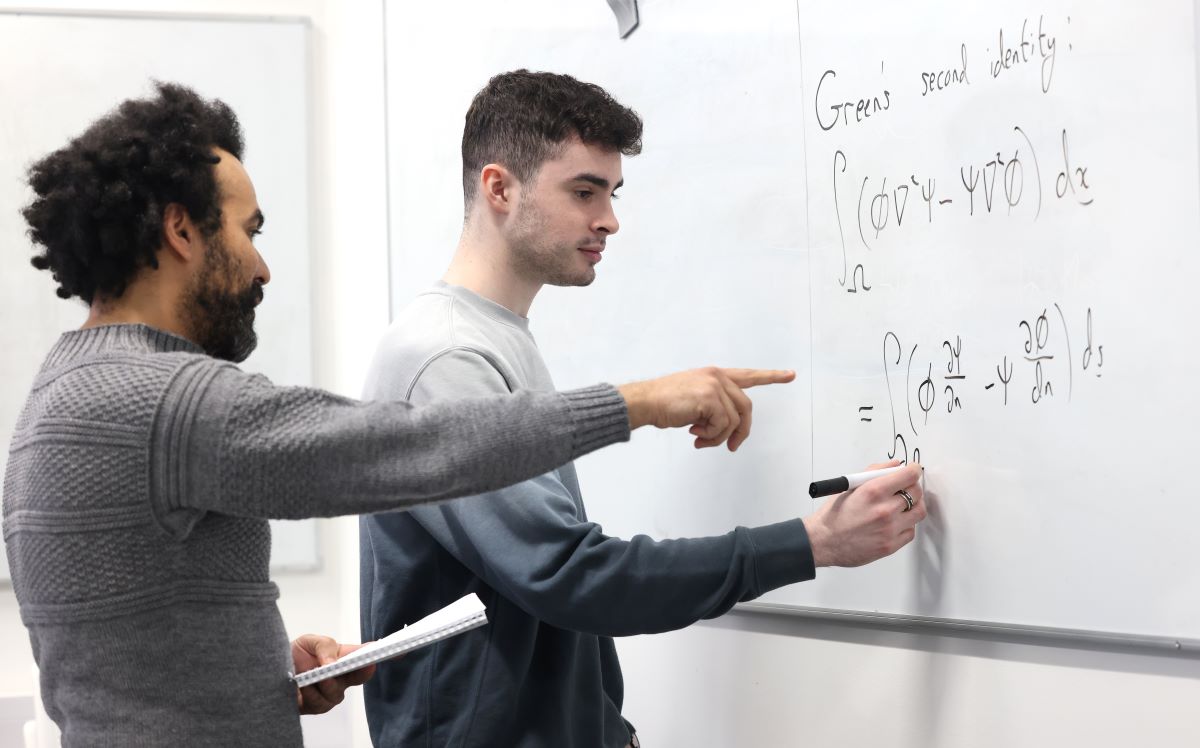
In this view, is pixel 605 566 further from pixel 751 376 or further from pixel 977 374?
pixel 977 374

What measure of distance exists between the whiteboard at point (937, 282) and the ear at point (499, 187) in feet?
0.99

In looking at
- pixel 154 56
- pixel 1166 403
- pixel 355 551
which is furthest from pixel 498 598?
pixel 154 56

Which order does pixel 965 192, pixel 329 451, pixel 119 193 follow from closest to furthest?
pixel 329 451 → pixel 119 193 → pixel 965 192

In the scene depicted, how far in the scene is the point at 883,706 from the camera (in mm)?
1283

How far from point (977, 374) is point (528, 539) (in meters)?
0.49

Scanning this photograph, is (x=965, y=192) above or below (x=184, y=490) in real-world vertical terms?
above

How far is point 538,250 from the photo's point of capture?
1.33 metres

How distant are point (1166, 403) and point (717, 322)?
614 millimetres

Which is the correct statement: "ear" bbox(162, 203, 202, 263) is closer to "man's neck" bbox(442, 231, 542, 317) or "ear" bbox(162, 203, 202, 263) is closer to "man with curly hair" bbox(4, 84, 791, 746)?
"man with curly hair" bbox(4, 84, 791, 746)

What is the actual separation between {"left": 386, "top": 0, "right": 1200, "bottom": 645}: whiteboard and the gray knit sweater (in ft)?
1.52

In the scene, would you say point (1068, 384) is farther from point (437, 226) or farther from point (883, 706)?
point (437, 226)

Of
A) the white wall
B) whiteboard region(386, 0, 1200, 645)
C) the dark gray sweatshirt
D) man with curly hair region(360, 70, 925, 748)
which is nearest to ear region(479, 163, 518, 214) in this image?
man with curly hair region(360, 70, 925, 748)

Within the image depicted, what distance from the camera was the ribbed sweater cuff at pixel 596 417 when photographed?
0.86m

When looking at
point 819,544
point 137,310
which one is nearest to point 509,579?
point 819,544
